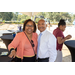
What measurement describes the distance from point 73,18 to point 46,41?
44.8 m

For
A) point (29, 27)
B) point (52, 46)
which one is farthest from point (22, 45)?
point (52, 46)

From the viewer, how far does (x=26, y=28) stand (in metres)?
1.62

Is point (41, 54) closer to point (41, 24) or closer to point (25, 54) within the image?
point (25, 54)

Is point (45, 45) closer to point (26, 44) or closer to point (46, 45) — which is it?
point (46, 45)

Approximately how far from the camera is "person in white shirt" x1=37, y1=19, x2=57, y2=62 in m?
1.59

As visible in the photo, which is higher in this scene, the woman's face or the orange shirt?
the woman's face

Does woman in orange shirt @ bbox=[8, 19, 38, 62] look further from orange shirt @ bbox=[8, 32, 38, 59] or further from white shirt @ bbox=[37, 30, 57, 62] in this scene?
white shirt @ bbox=[37, 30, 57, 62]

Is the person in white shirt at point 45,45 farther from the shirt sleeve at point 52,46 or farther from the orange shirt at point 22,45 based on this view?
the orange shirt at point 22,45

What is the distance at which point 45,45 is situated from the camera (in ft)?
5.21

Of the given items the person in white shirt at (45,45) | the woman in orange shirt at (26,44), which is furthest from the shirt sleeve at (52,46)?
the woman in orange shirt at (26,44)

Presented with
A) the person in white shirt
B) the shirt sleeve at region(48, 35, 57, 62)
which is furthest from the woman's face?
the shirt sleeve at region(48, 35, 57, 62)

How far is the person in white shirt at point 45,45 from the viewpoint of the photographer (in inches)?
62.5
